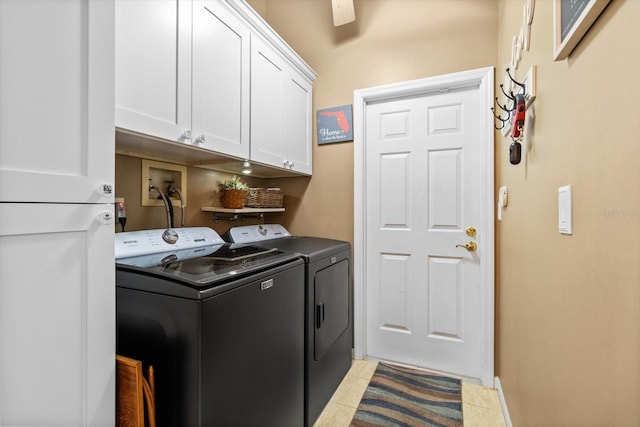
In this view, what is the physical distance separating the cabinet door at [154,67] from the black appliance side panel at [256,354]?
31.3 inches

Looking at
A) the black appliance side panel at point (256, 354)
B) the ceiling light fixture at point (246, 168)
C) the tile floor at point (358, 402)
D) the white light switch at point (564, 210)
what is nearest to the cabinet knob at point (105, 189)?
the black appliance side panel at point (256, 354)

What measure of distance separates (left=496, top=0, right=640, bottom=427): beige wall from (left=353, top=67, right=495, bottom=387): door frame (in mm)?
762

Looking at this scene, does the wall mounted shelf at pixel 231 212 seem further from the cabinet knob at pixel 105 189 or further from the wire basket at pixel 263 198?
the cabinet knob at pixel 105 189

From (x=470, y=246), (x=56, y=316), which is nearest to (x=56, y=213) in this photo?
(x=56, y=316)

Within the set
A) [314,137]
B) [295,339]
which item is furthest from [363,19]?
[295,339]

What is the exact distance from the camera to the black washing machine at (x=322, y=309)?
1.65 meters

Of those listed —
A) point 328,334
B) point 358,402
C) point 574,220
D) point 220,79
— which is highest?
point 220,79

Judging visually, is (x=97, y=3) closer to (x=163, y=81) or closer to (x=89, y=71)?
(x=89, y=71)

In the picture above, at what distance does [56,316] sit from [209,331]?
1.32 feet

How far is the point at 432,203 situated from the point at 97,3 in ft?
6.97

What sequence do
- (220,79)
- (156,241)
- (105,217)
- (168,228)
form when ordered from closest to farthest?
(105,217)
(156,241)
(220,79)
(168,228)

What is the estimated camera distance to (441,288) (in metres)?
2.26

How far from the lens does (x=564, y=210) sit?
864mm

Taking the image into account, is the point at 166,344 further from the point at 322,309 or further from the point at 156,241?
the point at 322,309
